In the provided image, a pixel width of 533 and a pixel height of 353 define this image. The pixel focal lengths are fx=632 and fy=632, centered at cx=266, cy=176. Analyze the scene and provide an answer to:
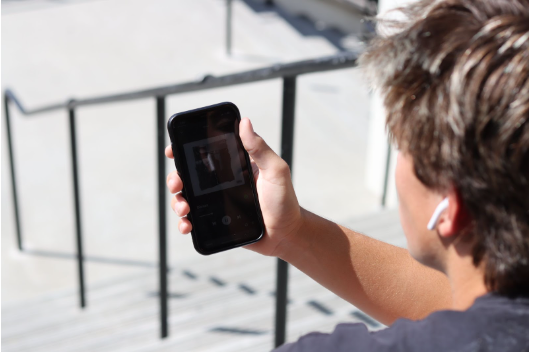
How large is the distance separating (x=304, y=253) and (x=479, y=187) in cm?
60

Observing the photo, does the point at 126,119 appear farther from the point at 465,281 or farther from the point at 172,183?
the point at 465,281

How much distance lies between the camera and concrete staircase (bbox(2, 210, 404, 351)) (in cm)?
258

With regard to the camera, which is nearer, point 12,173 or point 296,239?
point 296,239

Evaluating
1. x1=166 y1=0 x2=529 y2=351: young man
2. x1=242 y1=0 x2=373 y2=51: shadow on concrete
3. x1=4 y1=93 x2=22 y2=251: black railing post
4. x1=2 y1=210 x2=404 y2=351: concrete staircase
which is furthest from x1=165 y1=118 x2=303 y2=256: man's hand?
x1=242 y1=0 x2=373 y2=51: shadow on concrete

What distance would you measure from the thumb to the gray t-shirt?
1.71 feet

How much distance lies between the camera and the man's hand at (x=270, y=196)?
1306 mm

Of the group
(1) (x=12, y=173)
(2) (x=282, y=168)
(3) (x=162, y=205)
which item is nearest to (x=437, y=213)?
(2) (x=282, y=168)

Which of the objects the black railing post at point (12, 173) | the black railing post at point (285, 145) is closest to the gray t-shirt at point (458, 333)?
the black railing post at point (285, 145)

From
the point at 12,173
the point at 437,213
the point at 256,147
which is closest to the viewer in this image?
the point at 437,213

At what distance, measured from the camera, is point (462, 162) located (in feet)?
2.55

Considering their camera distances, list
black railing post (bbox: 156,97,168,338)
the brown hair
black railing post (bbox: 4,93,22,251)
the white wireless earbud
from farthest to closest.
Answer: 1. black railing post (bbox: 4,93,22,251)
2. black railing post (bbox: 156,97,168,338)
3. the white wireless earbud
4. the brown hair

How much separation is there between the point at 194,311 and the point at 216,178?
170 cm

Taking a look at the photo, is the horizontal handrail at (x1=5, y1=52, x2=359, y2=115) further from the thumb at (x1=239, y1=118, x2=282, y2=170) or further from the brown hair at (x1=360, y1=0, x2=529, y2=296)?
the brown hair at (x1=360, y1=0, x2=529, y2=296)

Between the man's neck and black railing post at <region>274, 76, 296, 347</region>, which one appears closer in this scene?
the man's neck
